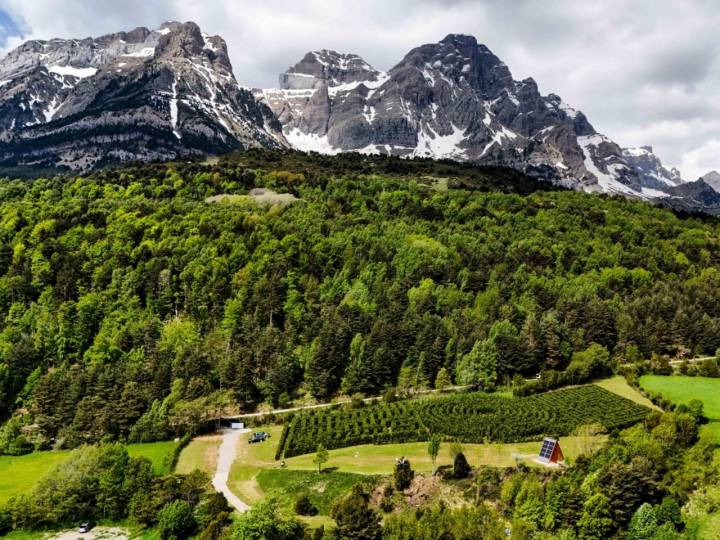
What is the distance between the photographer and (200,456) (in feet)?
198

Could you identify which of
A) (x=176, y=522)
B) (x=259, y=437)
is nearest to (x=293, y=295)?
(x=259, y=437)

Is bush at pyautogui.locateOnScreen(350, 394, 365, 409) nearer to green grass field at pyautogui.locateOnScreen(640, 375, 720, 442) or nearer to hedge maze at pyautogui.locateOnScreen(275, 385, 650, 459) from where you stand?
hedge maze at pyautogui.locateOnScreen(275, 385, 650, 459)

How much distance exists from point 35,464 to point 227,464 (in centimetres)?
2479

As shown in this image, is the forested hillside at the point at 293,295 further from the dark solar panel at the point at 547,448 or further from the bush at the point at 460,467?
the bush at the point at 460,467

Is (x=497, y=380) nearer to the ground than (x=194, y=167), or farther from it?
nearer to the ground

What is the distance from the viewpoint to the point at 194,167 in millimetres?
168125

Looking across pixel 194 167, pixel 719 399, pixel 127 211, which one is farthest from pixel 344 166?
pixel 719 399

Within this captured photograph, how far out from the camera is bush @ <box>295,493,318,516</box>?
46.8 meters

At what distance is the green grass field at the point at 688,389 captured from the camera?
59.7m

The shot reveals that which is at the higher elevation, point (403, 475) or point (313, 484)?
point (403, 475)

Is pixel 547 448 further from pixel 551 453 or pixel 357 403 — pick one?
pixel 357 403

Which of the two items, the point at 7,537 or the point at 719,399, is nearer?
the point at 7,537

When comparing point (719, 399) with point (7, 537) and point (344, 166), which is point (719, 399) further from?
point (344, 166)

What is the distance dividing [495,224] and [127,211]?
90453 millimetres
